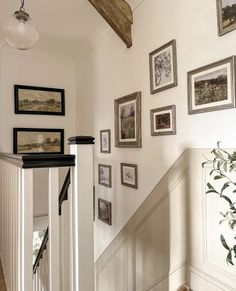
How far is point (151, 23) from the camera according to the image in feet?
7.43

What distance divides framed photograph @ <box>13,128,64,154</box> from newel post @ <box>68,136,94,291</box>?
244 centimetres

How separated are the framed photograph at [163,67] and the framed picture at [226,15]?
1.38ft

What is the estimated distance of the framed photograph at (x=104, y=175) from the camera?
3.00 m

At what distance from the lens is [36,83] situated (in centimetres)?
370

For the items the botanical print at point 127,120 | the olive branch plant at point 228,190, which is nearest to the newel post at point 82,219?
the olive branch plant at point 228,190

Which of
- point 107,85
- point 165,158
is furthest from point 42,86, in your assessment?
point 165,158

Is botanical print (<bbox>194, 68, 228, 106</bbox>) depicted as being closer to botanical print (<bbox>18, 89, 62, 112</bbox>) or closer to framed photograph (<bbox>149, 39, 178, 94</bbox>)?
framed photograph (<bbox>149, 39, 178, 94</bbox>)

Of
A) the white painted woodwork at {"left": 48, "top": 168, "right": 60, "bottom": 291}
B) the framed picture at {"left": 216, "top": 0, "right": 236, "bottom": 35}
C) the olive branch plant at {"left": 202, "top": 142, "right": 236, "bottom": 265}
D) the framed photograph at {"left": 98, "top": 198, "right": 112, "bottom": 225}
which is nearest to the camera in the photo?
the olive branch plant at {"left": 202, "top": 142, "right": 236, "bottom": 265}

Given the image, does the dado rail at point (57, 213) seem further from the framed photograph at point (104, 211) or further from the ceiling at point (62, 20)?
the ceiling at point (62, 20)

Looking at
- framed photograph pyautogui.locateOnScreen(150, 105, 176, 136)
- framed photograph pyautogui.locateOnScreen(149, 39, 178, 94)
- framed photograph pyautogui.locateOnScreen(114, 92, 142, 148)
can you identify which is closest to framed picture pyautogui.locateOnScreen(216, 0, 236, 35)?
framed photograph pyautogui.locateOnScreen(149, 39, 178, 94)

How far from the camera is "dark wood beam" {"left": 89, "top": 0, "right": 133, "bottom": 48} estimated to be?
2500 mm

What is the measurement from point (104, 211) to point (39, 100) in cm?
Result: 182

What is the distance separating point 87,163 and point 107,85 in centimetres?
188

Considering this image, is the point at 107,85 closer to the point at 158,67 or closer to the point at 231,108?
the point at 158,67
